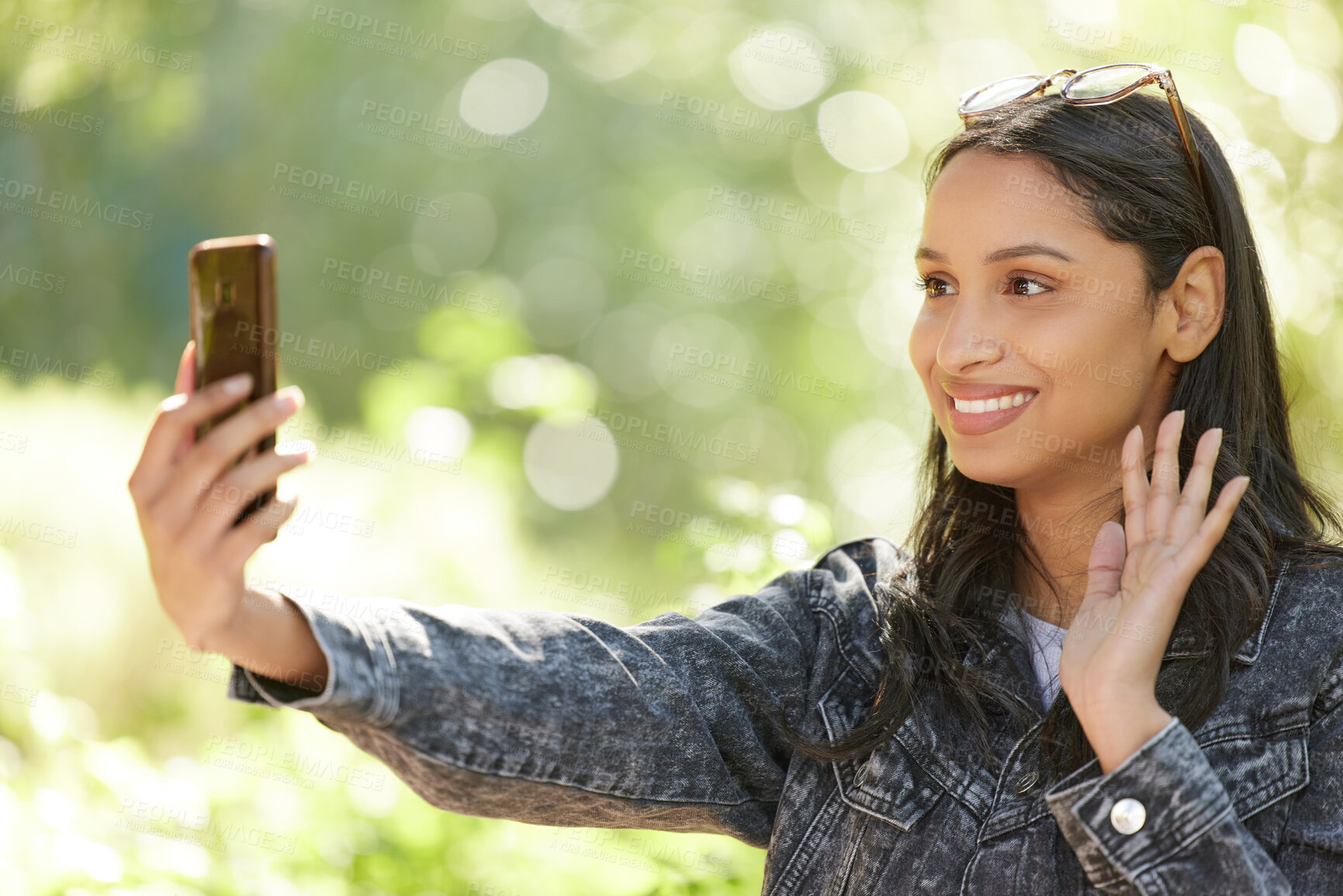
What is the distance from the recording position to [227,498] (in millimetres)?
1180

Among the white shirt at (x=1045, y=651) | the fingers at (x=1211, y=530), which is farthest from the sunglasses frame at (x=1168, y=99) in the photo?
the white shirt at (x=1045, y=651)

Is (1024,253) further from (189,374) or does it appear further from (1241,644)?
(189,374)

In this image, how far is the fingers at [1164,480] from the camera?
1.65 m

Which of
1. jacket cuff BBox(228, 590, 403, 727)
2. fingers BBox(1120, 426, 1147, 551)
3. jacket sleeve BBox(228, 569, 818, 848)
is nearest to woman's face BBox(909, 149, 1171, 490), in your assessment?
fingers BBox(1120, 426, 1147, 551)

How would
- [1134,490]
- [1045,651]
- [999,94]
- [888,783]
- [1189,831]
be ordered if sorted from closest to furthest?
[1189,831], [1134,490], [888,783], [1045,651], [999,94]

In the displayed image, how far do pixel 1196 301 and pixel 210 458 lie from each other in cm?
167

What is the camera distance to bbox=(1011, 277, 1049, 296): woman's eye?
1.85 meters

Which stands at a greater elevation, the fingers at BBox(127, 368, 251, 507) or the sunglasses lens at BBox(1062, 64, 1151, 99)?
the sunglasses lens at BBox(1062, 64, 1151, 99)

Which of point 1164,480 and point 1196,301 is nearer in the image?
point 1164,480

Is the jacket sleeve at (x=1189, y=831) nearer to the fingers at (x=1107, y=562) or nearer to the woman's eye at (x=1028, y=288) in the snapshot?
the fingers at (x=1107, y=562)

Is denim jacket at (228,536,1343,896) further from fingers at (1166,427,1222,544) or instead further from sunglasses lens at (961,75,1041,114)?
sunglasses lens at (961,75,1041,114)

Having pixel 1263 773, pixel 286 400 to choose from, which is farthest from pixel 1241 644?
pixel 286 400

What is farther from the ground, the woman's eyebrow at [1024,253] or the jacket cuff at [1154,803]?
the woman's eyebrow at [1024,253]

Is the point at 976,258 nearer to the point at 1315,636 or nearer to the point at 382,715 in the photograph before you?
the point at 1315,636
